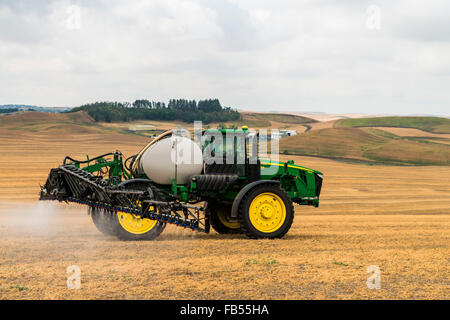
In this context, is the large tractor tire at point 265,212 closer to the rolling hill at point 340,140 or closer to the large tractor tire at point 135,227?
the large tractor tire at point 135,227

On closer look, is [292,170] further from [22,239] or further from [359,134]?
[359,134]

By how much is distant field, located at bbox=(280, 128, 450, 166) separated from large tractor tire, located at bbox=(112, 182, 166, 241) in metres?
48.2

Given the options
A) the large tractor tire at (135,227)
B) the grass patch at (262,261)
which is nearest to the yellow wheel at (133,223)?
the large tractor tire at (135,227)

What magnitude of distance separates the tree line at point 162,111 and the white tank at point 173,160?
256ft

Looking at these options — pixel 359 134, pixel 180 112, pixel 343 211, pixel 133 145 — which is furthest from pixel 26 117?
pixel 343 211

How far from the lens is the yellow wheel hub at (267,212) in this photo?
11.9 meters

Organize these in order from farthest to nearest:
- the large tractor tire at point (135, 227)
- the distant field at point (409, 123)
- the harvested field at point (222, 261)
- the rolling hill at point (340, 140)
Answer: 1. the distant field at point (409, 123)
2. the rolling hill at point (340, 140)
3. the large tractor tire at point (135, 227)
4. the harvested field at point (222, 261)

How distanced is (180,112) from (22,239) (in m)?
89.9

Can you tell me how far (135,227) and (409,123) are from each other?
114 meters

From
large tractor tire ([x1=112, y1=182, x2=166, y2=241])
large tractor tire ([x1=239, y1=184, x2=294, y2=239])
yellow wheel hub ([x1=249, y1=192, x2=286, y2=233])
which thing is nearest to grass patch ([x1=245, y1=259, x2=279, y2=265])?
large tractor tire ([x1=239, y1=184, x2=294, y2=239])

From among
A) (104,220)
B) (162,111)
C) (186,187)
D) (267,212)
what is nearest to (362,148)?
(162,111)

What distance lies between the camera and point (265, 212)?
11914mm

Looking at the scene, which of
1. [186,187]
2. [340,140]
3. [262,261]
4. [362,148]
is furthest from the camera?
[340,140]

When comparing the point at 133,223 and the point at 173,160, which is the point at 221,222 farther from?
the point at 133,223
